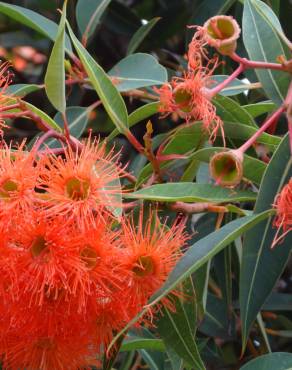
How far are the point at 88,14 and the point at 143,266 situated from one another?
2.91 feet

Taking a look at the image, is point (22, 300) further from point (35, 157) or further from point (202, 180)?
point (202, 180)

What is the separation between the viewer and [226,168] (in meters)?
1.35

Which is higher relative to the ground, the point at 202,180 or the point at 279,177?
the point at 279,177

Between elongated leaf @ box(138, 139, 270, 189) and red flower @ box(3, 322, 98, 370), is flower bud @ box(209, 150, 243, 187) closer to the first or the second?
elongated leaf @ box(138, 139, 270, 189)

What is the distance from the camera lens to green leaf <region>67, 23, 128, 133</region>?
1.45 m

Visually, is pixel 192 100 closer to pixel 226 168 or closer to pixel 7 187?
pixel 226 168

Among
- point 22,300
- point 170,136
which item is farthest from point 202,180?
point 22,300

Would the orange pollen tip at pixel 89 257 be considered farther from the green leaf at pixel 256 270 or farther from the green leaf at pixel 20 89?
the green leaf at pixel 20 89

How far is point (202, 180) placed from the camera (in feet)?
5.47

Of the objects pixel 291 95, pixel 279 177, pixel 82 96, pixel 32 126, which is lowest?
pixel 32 126

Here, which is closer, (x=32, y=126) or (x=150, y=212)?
(x=150, y=212)

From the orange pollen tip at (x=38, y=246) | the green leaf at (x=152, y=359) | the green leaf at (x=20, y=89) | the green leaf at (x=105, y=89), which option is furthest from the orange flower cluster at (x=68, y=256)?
the green leaf at (x=152, y=359)

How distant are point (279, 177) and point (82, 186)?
0.32 metres

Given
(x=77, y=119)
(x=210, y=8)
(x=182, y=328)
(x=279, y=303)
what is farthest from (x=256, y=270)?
(x=210, y=8)
